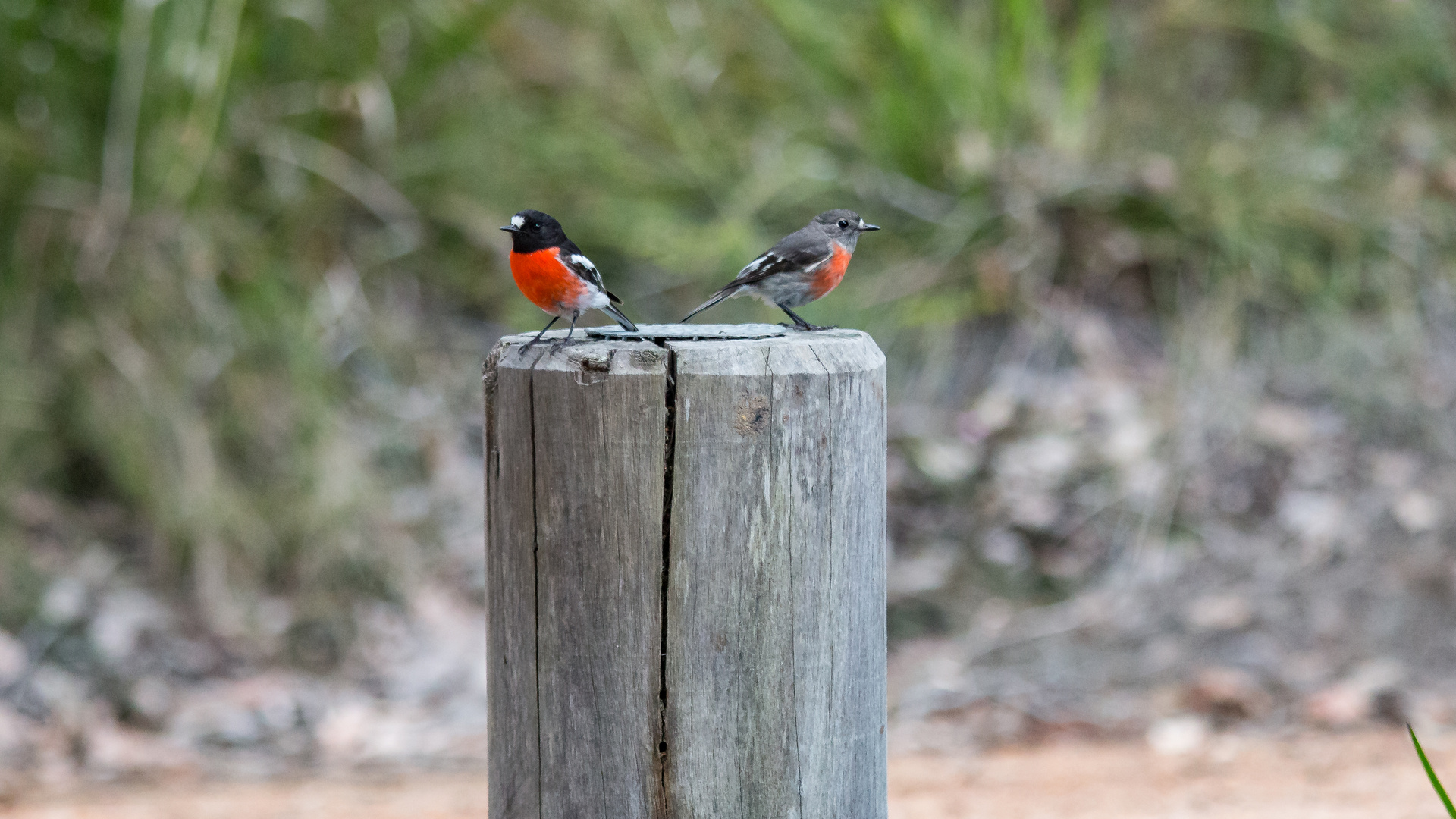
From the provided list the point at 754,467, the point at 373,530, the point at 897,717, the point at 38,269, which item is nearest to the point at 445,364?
the point at 373,530

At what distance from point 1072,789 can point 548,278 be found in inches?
85.6

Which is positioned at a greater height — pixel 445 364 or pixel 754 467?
pixel 445 364

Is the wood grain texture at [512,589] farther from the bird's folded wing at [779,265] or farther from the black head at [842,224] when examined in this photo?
the black head at [842,224]

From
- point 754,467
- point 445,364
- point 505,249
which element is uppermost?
point 505,249

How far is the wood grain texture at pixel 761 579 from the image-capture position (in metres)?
1.53

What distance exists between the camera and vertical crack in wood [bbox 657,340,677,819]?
1.52 metres

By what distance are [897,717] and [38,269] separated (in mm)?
3452

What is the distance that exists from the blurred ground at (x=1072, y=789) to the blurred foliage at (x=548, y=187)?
1187 mm

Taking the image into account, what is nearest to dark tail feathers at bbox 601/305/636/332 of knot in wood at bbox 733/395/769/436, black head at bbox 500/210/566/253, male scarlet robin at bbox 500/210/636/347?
male scarlet robin at bbox 500/210/636/347

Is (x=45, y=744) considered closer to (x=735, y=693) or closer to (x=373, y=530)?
(x=373, y=530)

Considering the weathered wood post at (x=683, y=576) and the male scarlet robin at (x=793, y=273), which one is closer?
the weathered wood post at (x=683, y=576)

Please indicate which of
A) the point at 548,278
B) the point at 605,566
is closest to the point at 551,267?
the point at 548,278

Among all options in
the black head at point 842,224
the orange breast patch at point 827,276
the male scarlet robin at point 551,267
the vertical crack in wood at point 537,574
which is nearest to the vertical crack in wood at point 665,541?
the vertical crack in wood at point 537,574

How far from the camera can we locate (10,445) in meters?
4.84
